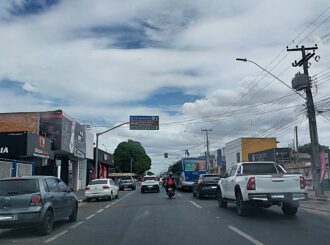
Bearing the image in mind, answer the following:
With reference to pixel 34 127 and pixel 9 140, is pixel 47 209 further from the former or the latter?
pixel 34 127

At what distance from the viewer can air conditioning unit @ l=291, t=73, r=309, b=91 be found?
2852 centimetres

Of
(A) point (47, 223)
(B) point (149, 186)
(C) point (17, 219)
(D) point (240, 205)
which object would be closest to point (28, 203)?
(C) point (17, 219)

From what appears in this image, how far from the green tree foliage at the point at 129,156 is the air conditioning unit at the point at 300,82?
81.2m

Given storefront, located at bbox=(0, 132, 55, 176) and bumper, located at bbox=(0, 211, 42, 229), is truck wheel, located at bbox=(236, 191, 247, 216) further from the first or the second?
storefront, located at bbox=(0, 132, 55, 176)

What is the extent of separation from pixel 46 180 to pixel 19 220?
1.74 meters

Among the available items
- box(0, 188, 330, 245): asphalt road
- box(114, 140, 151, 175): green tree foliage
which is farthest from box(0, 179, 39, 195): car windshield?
box(114, 140, 151, 175): green tree foliage

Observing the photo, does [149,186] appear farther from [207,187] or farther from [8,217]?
[8,217]

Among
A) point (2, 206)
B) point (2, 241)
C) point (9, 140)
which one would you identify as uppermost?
point (9, 140)

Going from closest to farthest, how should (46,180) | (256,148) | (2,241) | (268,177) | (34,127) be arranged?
(2,241) < (46,180) < (268,177) < (34,127) < (256,148)

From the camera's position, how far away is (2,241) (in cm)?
1152

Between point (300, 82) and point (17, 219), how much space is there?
70.9 ft

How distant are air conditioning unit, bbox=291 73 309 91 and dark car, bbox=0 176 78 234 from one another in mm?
19912

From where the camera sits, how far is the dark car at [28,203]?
471 inches

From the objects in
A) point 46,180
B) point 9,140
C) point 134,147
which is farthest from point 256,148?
point 46,180
